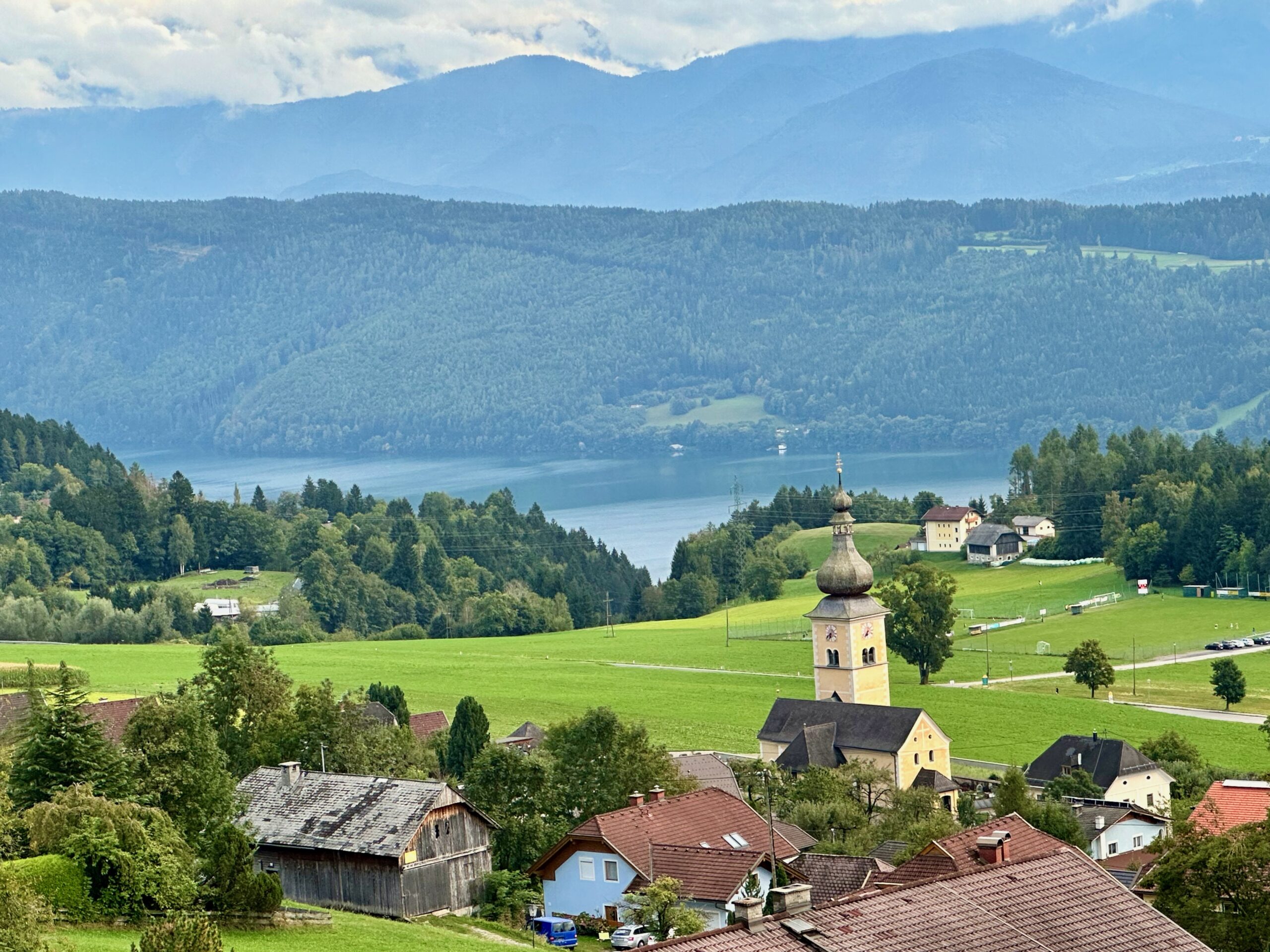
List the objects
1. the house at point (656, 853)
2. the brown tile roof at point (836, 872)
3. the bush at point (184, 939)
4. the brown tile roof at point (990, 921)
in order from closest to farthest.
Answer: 1. the brown tile roof at point (990, 921)
2. the bush at point (184, 939)
3. the house at point (656, 853)
4. the brown tile roof at point (836, 872)

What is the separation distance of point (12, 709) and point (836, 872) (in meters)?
23.5

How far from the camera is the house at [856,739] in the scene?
57875 mm

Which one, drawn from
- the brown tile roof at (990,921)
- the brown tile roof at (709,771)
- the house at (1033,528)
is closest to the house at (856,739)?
the brown tile roof at (709,771)

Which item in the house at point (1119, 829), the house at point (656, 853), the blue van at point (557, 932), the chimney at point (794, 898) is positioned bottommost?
the house at point (1119, 829)

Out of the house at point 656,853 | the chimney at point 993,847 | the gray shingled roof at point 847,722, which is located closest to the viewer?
the chimney at point 993,847

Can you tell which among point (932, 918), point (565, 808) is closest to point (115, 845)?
point (565, 808)

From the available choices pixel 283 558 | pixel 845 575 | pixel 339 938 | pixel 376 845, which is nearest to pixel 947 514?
pixel 283 558

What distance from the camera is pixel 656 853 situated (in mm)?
34469

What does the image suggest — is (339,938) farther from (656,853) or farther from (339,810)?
(339,810)

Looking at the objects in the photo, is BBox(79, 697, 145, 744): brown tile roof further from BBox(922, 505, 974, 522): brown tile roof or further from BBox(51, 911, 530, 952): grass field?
BBox(922, 505, 974, 522): brown tile roof

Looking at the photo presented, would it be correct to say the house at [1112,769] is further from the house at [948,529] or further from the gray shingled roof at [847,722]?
the house at [948,529]

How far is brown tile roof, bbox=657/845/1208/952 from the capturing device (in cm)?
1822

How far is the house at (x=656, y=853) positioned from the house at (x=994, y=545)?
90.8 m

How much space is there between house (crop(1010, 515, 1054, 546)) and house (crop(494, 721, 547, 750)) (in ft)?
239
